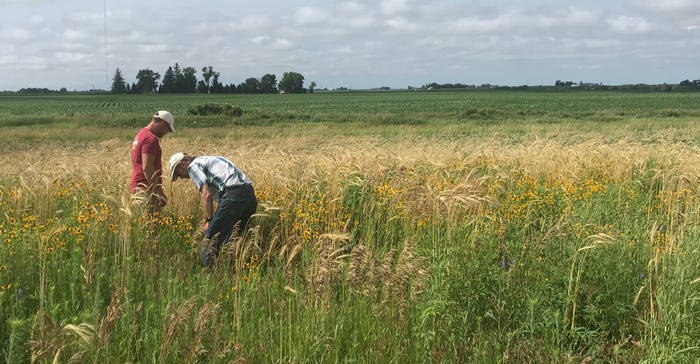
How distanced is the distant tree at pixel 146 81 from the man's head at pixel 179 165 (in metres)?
98.1

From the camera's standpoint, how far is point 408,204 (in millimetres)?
5082

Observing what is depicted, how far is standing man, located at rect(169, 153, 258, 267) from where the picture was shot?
17.2ft

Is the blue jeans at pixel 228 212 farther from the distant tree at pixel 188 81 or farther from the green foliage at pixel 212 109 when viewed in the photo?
the distant tree at pixel 188 81

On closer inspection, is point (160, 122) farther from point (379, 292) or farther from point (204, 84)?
point (204, 84)

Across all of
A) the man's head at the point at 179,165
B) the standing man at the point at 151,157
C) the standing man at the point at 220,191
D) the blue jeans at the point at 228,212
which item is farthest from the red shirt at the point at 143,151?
the blue jeans at the point at 228,212

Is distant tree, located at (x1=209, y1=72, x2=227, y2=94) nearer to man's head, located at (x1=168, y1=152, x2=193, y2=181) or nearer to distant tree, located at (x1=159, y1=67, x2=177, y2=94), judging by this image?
distant tree, located at (x1=159, y1=67, x2=177, y2=94)

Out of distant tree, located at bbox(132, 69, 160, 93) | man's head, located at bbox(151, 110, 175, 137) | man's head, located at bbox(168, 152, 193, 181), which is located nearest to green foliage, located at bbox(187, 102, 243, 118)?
man's head, located at bbox(151, 110, 175, 137)

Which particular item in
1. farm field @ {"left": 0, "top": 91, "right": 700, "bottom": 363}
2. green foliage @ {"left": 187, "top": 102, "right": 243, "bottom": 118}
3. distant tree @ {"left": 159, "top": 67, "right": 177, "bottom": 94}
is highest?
distant tree @ {"left": 159, "top": 67, "right": 177, "bottom": 94}

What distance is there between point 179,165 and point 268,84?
132713 millimetres

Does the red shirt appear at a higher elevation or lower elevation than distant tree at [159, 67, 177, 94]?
lower

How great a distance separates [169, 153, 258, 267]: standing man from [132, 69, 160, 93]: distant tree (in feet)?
322

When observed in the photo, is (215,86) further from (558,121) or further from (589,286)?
(589,286)

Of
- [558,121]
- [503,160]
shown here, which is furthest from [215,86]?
[503,160]

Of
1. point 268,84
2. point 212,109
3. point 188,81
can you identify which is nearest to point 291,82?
point 268,84
